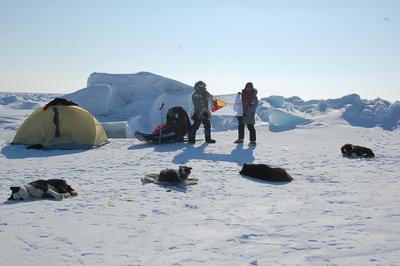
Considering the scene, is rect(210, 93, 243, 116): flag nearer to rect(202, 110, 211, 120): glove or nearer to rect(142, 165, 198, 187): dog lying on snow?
rect(202, 110, 211, 120): glove

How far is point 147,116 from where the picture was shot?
1794cm

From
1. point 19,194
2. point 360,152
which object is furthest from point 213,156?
point 19,194

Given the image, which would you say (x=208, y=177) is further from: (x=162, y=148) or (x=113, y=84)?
(x=113, y=84)

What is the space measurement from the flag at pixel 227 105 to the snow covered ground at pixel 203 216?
11.6ft

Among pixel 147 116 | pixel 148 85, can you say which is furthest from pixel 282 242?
pixel 148 85

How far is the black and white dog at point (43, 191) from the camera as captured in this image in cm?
614

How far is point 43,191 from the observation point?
247 inches

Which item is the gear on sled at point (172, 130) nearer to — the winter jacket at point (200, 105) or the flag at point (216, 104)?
the winter jacket at point (200, 105)

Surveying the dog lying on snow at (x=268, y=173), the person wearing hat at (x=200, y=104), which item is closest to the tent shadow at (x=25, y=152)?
the person wearing hat at (x=200, y=104)

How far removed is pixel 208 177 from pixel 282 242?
3.68 meters

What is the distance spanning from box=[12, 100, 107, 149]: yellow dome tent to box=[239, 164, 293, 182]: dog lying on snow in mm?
5491

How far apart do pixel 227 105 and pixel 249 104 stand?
1351mm

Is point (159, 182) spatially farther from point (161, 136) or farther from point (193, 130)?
point (193, 130)

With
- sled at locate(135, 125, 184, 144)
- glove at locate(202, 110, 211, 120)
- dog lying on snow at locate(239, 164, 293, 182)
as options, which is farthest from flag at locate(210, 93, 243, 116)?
dog lying on snow at locate(239, 164, 293, 182)
